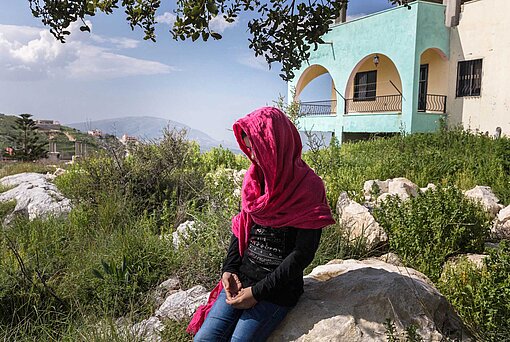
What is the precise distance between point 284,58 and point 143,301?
8.12ft

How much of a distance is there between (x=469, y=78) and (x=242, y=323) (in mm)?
15965

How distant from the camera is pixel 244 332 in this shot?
7.93 feet

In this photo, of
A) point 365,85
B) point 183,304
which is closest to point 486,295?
point 183,304

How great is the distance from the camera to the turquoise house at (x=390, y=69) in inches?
611

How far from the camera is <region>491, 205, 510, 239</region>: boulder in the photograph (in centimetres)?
494

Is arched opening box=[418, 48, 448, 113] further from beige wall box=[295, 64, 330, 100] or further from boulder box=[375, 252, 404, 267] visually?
boulder box=[375, 252, 404, 267]

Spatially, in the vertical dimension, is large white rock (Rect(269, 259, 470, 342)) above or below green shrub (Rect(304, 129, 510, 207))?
below

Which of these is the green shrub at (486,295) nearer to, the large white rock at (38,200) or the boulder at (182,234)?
the boulder at (182,234)

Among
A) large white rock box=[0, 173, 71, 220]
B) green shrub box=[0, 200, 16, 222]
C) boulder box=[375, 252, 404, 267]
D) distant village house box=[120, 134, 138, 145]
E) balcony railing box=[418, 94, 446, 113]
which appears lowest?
green shrub box=[0, 200, 16, 222]

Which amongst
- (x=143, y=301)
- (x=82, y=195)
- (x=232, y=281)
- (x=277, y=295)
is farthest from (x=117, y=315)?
(x=82, y=195)

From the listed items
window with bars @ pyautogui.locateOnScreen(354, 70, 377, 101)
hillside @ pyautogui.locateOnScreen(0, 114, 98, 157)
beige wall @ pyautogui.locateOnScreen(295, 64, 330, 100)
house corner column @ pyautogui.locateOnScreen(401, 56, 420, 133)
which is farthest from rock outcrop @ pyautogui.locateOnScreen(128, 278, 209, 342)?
hillside @ pyautogui.locateOnScreen(0, 114, 98, 157)

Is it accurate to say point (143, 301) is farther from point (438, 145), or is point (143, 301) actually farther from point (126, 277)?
point (438, 145)

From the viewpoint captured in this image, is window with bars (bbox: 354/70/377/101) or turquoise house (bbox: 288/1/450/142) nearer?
turquoise house (bbox: 288/1/450/142)

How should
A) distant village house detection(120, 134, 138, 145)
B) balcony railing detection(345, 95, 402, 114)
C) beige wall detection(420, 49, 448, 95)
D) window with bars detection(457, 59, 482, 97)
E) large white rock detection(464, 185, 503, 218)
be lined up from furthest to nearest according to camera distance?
balcony railing detection(345, 95, 402, 114) < beige wall detection(420, 49, 448, 95) < window with bars detection(457, 59, 482, 97) < distant village house detection(120, 134, 138, 145) < large white rock detection(464, 185, 503, 218)
